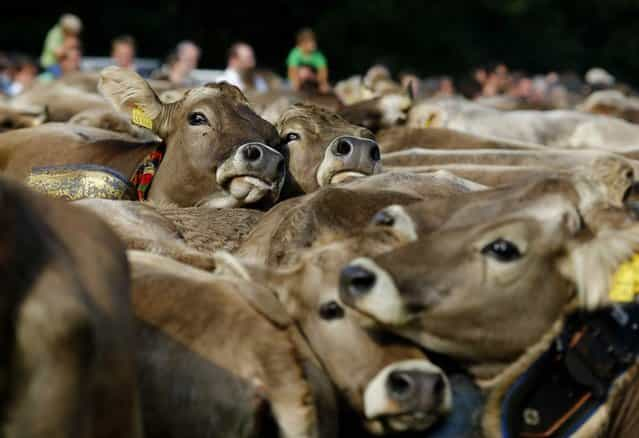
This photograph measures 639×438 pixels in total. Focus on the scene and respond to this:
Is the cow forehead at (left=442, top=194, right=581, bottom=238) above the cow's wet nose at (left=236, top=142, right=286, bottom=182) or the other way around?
above

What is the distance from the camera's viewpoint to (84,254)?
2.96 metres

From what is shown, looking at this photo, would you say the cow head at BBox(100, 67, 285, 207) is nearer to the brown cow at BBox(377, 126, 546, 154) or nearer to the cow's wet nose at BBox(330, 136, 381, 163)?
the cow's wet nose at BBox(330, 136, 381, 163)

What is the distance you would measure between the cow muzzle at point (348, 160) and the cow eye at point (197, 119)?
26.1 inches

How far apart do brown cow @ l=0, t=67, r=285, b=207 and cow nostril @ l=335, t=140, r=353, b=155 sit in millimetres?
289

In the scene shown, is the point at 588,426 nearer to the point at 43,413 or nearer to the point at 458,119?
the point at 43,413

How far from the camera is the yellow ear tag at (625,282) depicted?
12.1ft

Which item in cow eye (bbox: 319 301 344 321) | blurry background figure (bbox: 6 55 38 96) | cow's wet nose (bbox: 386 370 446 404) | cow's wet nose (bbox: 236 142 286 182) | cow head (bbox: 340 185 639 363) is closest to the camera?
cow's wet nose (bbox: 386 370 446 404)

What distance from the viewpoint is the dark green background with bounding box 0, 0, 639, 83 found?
29.1m

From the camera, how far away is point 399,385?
3.60m

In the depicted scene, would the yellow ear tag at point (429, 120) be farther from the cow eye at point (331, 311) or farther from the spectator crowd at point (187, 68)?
the cow eye at point (331, 311)

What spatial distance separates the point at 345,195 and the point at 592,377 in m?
1.41

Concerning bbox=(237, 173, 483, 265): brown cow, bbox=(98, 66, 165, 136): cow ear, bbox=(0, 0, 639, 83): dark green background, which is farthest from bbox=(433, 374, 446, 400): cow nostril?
bbox=(0, 0, 639, 83): dark green background

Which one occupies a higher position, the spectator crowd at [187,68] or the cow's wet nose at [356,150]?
the cow's wet nose at [356,150]

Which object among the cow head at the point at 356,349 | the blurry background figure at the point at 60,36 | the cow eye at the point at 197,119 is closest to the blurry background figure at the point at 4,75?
the blurry background figure at the point at 60,36
